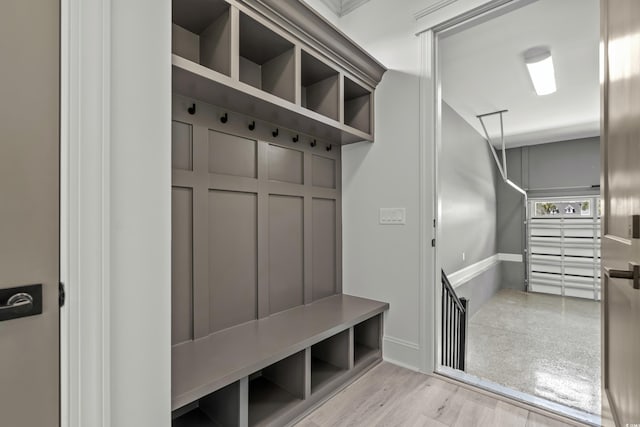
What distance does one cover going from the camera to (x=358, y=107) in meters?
2.36

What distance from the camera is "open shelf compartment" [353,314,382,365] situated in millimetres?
2141

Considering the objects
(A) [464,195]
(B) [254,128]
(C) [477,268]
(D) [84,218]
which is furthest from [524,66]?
(D) [84,218]

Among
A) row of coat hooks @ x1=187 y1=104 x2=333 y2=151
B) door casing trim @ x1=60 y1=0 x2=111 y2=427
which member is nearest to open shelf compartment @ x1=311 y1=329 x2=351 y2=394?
door casing trim @ x1=60 y1=0 x2=111 y2=427

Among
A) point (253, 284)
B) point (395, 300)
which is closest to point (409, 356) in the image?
point (395, 300)

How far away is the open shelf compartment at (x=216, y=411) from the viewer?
4.40 ft

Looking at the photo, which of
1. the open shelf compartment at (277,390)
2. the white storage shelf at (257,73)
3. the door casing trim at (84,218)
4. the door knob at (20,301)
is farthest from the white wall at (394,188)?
the door knob at (20,301)

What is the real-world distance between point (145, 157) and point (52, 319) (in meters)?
0.52

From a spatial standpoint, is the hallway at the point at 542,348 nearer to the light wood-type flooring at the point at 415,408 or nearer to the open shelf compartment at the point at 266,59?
the light wood-type flooring at the point at 415,408

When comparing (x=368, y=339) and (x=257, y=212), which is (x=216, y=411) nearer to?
(x=257, y=212)

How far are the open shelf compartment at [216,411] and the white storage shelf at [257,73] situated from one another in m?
1.41

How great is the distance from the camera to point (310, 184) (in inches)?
87.3

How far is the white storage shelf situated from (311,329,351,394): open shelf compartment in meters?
1.44

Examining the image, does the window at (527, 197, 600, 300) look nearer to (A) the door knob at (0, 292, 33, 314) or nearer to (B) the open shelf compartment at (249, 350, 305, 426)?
(B) the open shelf compartment at (249, 350, 305, 426)

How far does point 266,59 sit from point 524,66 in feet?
9.17
